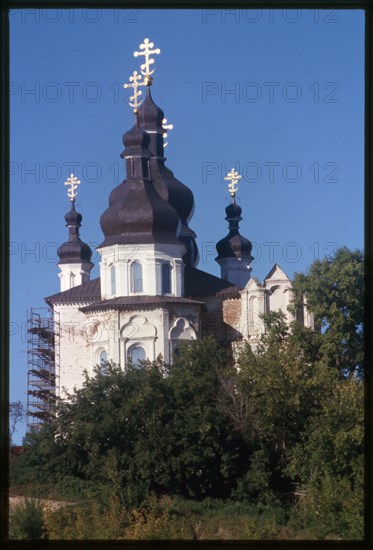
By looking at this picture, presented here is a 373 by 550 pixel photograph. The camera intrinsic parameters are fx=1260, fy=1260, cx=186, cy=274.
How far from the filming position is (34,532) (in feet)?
92.4

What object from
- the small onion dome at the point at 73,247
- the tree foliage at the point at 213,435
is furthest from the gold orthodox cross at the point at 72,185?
the tree foliage at the point at 213,435

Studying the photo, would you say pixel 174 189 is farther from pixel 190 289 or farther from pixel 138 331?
pixel 138 331

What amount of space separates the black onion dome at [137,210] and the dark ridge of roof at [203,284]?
2.49 meters

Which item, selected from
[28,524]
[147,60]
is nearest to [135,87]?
[147,60]

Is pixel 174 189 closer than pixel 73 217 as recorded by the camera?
Yes

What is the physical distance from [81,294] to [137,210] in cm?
457

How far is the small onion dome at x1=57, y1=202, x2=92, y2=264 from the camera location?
56094 millimetres

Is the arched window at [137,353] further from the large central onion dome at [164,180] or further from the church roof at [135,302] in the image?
the large central onion dome at [164,180]

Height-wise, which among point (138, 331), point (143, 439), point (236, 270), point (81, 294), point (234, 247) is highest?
point (234, 247)

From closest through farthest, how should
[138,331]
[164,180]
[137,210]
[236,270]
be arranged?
[138,331]
[137,210]
[164,180]
[236,270]

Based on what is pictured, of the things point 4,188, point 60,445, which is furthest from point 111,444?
point 4,188

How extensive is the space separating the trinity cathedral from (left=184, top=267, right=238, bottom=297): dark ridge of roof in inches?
1.5

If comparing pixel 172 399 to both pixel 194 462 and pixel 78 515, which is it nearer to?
pixel 194 462

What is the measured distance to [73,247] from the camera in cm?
5634
